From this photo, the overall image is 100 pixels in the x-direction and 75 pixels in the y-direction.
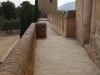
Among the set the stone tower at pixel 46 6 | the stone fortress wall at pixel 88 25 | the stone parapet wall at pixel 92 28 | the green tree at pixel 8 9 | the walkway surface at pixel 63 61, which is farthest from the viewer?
the green tree at pixel 8 9

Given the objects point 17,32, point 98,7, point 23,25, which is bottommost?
point 17,32

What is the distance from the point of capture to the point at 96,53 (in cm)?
734

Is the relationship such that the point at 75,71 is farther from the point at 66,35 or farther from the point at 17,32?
the point at 17,32

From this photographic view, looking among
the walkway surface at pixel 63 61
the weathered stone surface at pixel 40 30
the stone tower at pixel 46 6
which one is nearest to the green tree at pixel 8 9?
the stone tower at pixel 46 6

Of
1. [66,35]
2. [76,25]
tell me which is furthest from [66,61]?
[66,35]

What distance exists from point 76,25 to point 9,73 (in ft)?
32.7

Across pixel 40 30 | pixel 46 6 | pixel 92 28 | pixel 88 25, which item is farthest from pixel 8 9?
pixel 92 28

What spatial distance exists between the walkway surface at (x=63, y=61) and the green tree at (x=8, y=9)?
4783 centimetres

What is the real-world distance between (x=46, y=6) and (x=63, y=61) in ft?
130

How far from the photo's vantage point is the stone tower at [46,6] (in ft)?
151

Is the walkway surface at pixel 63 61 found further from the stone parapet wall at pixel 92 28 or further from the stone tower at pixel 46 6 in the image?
the stone tower at pixel 46 6

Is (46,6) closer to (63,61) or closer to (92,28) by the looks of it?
(92,28)

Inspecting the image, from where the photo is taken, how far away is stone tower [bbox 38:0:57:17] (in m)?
46.0

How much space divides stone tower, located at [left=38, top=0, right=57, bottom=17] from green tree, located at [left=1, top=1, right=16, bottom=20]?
521 inches
